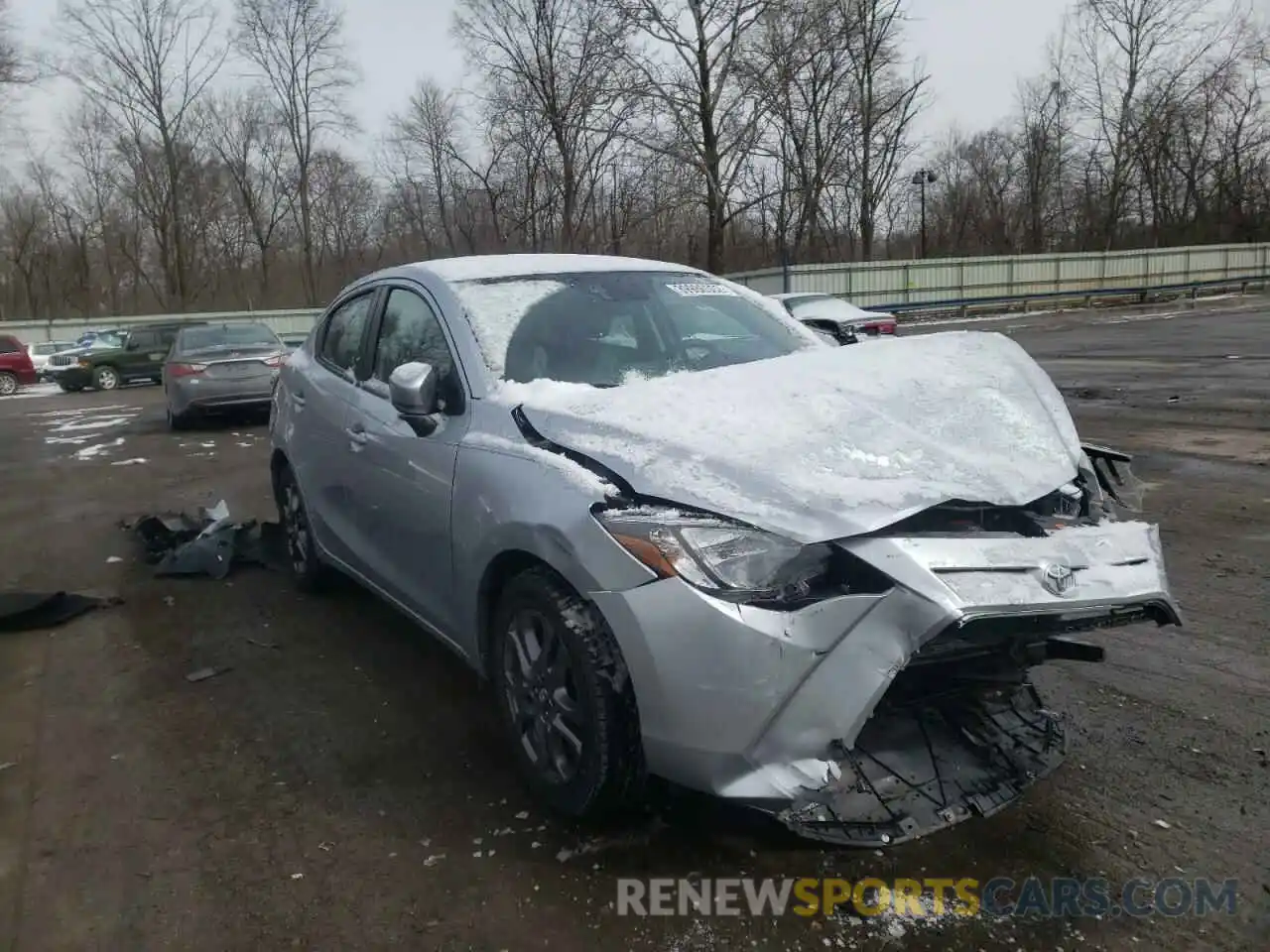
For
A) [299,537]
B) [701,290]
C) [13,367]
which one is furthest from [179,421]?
[13,367]

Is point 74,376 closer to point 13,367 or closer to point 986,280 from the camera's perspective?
point 13,367

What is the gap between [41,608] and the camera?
5391mm

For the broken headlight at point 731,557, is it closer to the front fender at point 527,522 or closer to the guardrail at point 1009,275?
the front fender at point 527,522

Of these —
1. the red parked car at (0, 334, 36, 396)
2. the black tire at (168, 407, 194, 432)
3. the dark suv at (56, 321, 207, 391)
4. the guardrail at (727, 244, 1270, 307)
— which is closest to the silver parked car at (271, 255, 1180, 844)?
the black tire at (168, 407, 194, 432)

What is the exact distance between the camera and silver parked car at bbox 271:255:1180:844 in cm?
247

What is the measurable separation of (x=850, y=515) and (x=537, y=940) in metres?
1.34

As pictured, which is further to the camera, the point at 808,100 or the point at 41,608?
the point at 808,100

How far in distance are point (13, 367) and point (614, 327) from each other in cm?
2791

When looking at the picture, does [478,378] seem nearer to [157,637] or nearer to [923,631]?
[923,631]

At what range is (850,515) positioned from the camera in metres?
2.54

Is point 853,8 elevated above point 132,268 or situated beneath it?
Result: elevated above

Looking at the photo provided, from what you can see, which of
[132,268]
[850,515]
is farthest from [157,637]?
[132,268]

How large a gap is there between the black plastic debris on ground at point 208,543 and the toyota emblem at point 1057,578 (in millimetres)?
4962

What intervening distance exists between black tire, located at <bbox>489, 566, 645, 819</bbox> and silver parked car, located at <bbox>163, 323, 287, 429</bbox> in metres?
11.0
